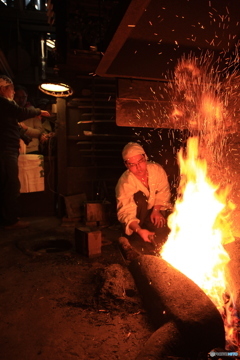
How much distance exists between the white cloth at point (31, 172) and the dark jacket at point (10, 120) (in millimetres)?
839

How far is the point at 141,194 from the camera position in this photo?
4.98 metres

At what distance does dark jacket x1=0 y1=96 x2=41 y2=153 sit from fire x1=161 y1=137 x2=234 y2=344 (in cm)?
386

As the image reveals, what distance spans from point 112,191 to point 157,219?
2.85 meters

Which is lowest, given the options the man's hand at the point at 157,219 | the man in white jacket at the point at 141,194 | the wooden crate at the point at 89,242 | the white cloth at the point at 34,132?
the wooden crate at the point at 89,242

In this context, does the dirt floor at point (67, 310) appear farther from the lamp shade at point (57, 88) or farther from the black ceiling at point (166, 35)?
the lamp shade at point (57, 88)

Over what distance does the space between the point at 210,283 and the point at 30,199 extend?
18.4 ft

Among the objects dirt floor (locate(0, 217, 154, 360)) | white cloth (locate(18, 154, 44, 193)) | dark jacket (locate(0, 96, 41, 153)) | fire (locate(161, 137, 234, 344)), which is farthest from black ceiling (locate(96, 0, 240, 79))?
white cloth (locate(18, 154, 44, 193))

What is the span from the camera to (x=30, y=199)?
7398 millimetres

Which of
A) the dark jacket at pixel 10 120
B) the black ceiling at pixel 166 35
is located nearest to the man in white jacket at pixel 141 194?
the black ceiling at pixel 166 35

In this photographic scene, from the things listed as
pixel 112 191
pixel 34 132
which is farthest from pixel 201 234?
pixel 34 132

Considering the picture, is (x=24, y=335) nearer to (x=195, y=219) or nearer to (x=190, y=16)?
(x=195, y=219)

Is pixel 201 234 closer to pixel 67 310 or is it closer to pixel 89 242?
pixel 89 242

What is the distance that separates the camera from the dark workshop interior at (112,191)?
225 cm

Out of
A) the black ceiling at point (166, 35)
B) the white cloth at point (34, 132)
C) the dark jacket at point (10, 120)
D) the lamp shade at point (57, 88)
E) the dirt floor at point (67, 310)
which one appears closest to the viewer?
the dirt floor at point (67, 310)
